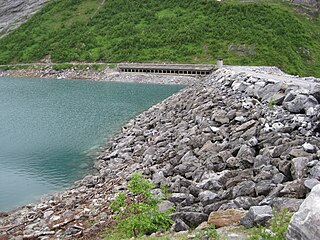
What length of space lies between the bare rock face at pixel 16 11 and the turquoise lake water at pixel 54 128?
70026mm

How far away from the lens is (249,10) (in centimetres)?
10988

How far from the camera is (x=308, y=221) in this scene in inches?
297

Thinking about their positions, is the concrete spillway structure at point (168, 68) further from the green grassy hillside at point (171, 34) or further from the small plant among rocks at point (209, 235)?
the small plant among rocks at point (209, 235)

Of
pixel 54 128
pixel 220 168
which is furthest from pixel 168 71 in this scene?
pixel 220 168

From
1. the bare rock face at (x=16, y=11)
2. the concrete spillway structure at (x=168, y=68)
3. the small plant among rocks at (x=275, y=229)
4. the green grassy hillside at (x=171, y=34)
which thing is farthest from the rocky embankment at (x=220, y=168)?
the bare rock face at (x=16, y=11)

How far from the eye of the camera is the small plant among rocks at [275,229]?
9.07 meters

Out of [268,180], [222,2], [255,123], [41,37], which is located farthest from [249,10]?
[268,180]

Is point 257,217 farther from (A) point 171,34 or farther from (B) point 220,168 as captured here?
(A) point 171,34

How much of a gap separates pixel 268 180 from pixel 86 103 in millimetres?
44488

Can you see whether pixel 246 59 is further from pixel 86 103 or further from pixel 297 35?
pixel 86 103

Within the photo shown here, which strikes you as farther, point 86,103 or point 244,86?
point 86,103

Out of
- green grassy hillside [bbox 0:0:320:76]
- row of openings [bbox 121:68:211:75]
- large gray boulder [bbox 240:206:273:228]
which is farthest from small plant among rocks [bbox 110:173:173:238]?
green grassy hillside [bbox 0:0:320:76]

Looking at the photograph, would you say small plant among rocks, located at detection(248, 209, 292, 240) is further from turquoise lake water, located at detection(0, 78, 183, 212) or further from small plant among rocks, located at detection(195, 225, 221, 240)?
turquoise lake water, located at detection(0, 78, 183, 212)

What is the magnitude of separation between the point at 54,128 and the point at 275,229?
109 feet
